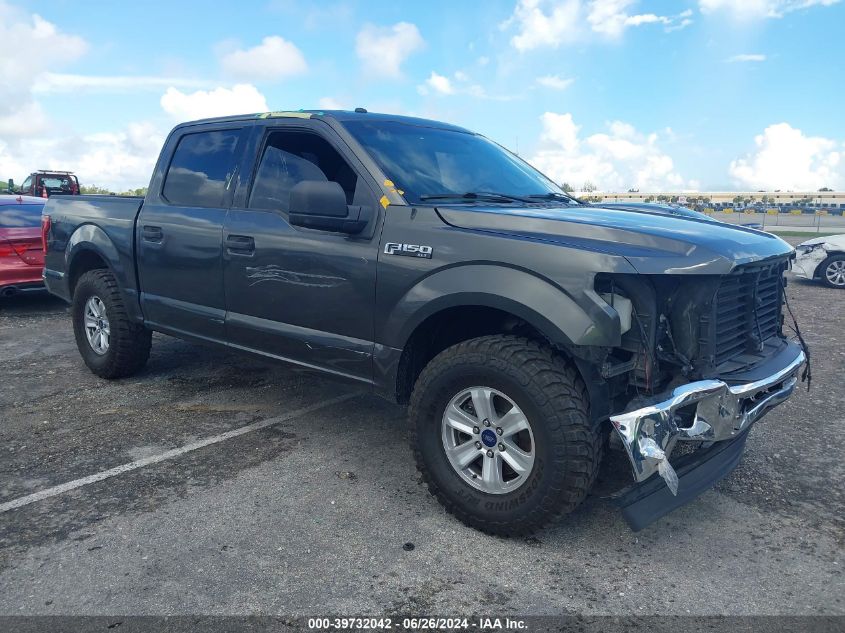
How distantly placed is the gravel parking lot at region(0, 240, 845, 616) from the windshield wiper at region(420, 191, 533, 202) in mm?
1300

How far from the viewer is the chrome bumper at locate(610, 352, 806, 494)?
2.69 meters

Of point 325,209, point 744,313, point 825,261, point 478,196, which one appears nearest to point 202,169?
point 325,209

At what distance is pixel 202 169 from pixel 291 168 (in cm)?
95

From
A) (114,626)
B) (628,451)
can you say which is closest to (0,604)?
(114,626)

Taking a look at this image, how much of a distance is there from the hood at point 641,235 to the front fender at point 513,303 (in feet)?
0.71

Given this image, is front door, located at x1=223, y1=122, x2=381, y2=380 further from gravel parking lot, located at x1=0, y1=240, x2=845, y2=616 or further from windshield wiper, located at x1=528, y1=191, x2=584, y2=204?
windshield wiper, located at x1=528, y1=191, x2=584, y2=204

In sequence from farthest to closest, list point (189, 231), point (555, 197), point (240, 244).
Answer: point (189, 231)
point (555, 197)
point (240, 244)

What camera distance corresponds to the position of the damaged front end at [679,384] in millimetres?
2729

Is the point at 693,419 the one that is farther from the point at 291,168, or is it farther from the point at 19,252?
the point at 19,252

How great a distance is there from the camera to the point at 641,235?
9.62 ft

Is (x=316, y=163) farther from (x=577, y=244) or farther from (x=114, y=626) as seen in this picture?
(x=114, y=626)

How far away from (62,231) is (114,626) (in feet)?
13.9

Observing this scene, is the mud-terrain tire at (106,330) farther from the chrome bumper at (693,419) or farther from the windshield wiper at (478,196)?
the chrome bumper at (693,419)

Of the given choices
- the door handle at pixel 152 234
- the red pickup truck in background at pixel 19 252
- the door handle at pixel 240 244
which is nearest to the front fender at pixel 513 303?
the door handle at pixel 240 244
